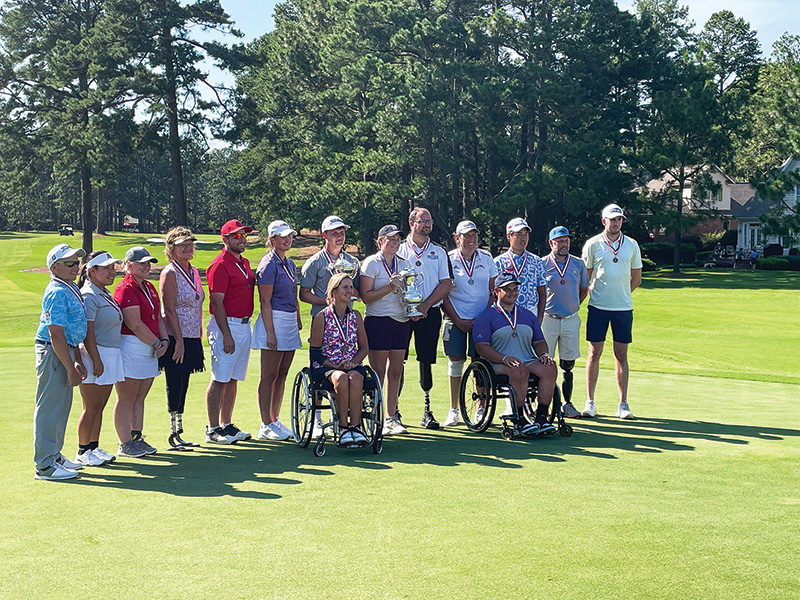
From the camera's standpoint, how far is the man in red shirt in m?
7.38

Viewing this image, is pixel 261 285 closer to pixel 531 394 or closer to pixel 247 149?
pixel 531 394

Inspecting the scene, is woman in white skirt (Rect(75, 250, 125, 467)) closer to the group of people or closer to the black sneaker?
the group of people

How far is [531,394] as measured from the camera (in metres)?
7.74

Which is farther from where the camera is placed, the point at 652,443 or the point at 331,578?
the point at 652,443

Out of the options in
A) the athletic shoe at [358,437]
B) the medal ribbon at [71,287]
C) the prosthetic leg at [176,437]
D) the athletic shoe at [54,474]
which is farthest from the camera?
the prosthetic leg at [176,437]

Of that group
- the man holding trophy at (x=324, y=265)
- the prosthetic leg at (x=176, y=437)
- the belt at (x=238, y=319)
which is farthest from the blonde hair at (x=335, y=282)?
the prosthetic leg at (x=176, y=437)

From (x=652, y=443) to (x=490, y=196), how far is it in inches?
1605

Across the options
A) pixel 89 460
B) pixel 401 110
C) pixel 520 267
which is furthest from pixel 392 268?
pixel 401 110

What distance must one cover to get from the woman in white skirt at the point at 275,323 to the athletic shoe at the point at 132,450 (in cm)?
107

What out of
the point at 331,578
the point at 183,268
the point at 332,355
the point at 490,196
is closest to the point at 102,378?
the point at 183,268

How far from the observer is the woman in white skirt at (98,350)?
21.5 ft

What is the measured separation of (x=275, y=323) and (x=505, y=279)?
2056 mm

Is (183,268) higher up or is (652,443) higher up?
(183,268)

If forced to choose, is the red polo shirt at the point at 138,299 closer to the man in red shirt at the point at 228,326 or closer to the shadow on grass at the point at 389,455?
the man in red shirt at the point at 228,326
